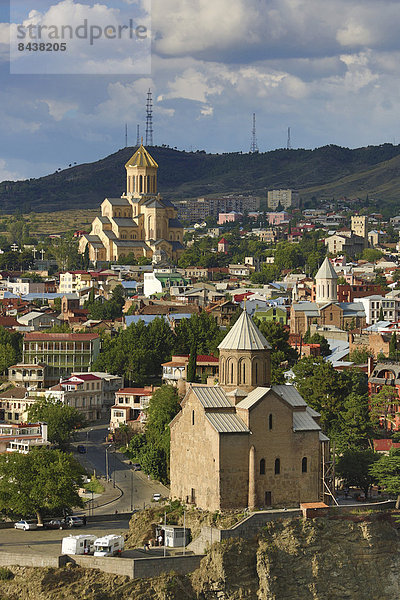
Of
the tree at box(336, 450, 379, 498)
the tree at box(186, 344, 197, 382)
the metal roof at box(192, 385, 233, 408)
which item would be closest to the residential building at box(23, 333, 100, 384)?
the tree at box(186, 344, 197, 382)

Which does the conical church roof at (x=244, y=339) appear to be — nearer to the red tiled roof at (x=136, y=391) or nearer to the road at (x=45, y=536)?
the road at (x=45, y=536)

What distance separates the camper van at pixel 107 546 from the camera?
42.6 m

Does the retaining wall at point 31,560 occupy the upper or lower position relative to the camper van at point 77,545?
lower

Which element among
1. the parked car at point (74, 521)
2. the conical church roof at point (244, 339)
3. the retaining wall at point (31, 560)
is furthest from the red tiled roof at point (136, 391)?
the retaining wall at point (31, 560)

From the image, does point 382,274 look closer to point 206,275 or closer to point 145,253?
point 206,275

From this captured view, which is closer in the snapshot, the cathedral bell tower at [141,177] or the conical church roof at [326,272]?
the conical church roof at [326,272]

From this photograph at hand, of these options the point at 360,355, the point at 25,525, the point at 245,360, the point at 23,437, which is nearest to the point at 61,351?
the point at 360,355

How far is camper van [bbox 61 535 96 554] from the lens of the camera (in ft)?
140

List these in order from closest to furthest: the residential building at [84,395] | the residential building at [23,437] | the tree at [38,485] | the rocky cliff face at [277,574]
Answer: the rocky cliff face at [277,574], the tree at [38,485], the residential building at [23,437], the residential building at [84,395]

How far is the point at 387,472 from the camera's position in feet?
169

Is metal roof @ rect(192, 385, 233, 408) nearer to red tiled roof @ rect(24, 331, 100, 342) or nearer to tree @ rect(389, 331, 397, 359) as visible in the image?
tree @ rect(389, 331, 397, 359)

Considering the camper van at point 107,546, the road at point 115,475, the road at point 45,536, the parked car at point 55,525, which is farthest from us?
the road at point 115,475

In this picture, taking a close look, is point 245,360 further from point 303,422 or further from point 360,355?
point 360,355

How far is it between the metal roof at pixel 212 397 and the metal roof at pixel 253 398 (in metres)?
0.55
